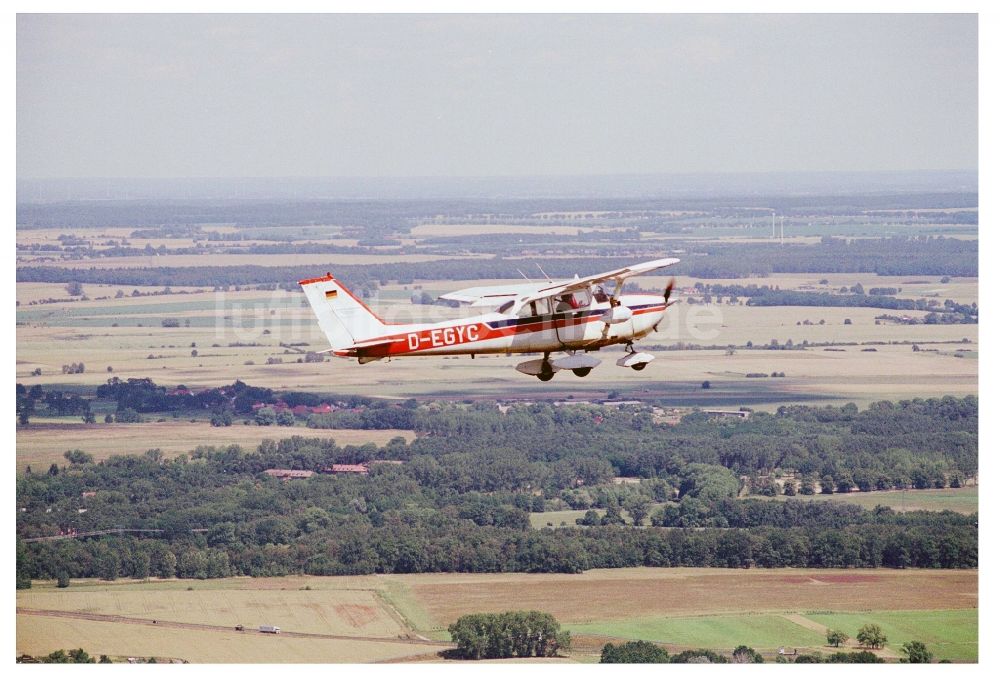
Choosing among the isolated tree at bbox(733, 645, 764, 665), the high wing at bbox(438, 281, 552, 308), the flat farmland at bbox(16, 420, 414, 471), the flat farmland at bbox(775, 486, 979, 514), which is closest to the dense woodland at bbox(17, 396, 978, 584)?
the flat farmland at bbox(775, 486, 979, 514)

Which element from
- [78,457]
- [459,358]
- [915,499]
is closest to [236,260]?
[459,358]

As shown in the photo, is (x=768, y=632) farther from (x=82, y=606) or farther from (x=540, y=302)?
(x=540, y=302)

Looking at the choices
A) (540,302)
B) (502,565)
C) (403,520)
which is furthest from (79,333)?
(540,302)

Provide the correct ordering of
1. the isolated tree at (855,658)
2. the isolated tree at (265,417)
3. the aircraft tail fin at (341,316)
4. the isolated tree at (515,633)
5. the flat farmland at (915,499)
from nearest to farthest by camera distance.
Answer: the aircraft tail fin at (341,316), the isolated tree at (855,658), the isolated tree at (515,633), the flat farmland at (915,499), the isolated tree at (265,417)

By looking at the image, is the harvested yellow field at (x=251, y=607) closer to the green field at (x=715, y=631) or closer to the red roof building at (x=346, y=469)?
the green field at (x=715, y=631)

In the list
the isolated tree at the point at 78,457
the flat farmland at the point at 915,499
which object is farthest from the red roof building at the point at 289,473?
the flat farmland at the point at 915,499

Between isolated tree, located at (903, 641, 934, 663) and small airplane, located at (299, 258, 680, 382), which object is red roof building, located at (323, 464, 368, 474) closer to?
isolated tree, located at (903, 641, 934, 663)

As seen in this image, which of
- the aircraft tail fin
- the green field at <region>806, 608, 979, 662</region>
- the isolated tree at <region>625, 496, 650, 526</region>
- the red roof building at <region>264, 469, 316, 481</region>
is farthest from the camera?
the red roof building at <region>264, 469, 316, 481</region>
